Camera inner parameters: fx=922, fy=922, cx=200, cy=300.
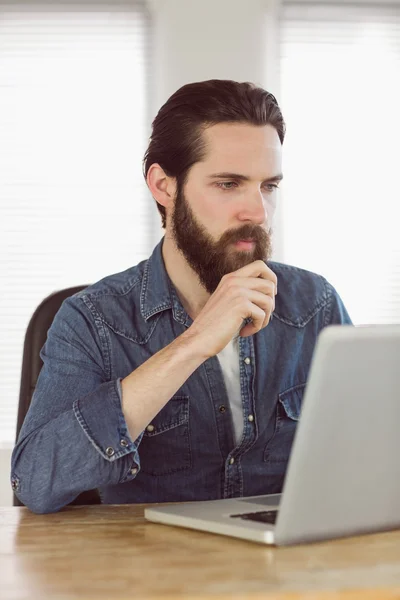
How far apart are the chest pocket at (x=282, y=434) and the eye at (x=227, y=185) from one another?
0.41 meters

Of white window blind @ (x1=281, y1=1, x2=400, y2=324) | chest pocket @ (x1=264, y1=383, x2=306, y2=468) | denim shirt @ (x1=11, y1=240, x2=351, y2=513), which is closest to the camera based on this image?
denim shirt @ (x1=11, y1=240, x2=351, y2=513)

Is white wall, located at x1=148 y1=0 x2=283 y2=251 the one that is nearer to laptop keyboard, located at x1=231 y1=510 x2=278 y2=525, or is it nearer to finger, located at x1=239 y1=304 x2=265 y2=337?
finger, located at x1=239 y1=304 x2=265 y2=337

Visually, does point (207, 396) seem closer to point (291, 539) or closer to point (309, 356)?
point (309, 356)

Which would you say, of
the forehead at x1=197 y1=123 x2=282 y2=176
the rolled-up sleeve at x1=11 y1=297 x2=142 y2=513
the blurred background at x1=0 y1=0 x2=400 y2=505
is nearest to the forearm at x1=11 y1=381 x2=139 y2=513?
the rolled-up sleeve at x1=11 y1=297 x2=142 y2=513

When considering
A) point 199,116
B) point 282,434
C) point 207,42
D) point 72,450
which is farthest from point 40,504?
point 207,42

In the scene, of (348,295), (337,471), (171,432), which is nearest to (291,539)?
(337,471)

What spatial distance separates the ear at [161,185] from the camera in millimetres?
1949

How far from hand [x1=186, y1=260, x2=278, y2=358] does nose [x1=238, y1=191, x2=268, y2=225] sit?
0.75ft

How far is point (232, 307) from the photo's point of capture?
1.44m

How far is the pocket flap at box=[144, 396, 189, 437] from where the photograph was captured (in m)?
1.67

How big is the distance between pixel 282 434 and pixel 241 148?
1.82 feet

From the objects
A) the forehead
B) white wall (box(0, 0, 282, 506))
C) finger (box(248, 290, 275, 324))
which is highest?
white wall (box(0, 0, 282, 506))

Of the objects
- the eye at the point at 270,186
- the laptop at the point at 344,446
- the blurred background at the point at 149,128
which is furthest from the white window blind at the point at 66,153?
the laptop at the point at 344,446

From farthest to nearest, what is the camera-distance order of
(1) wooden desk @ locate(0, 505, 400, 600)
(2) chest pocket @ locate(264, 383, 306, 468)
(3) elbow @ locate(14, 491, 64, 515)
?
(2) chest pocket @ locate(264, 383, 306, 468), (3) elbow @ locate(14, 491, 64, 515), (1) wooden desk @ locate(0, 505, 400, 600)
